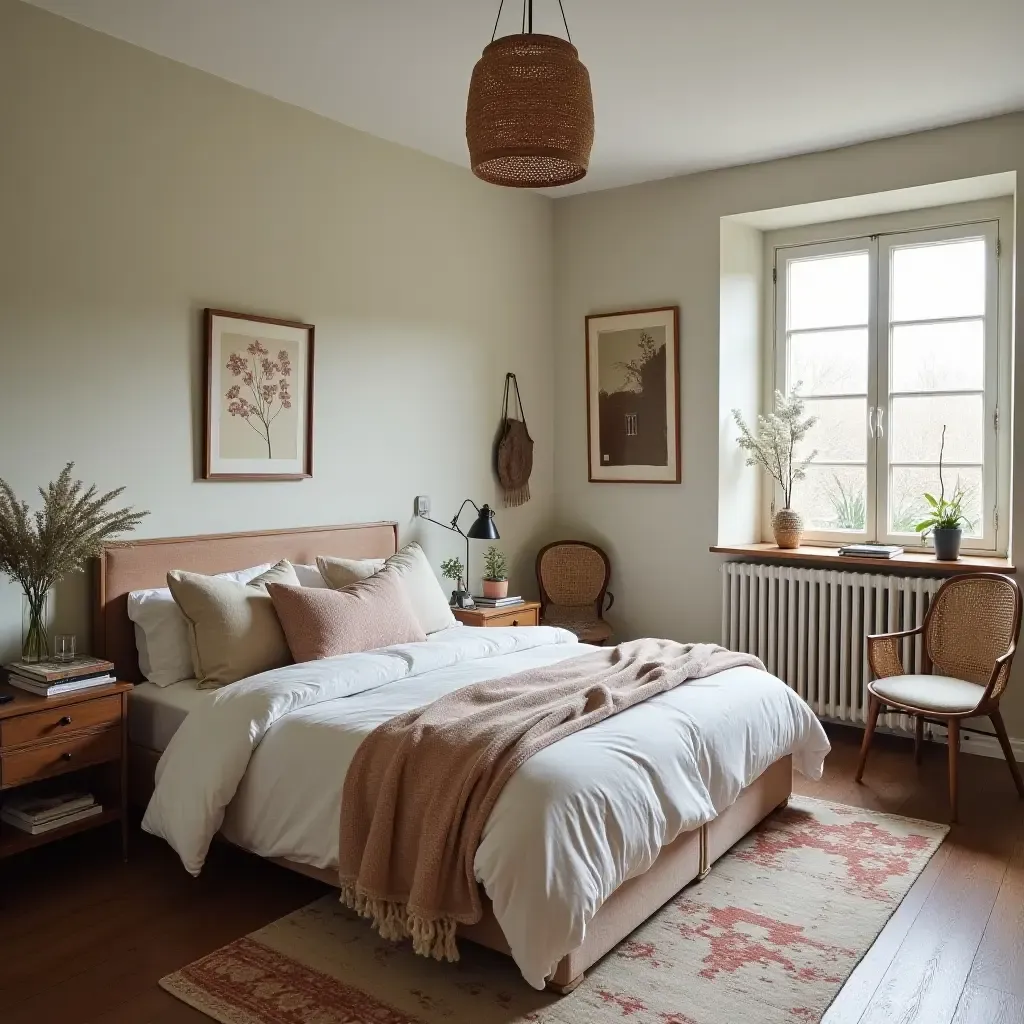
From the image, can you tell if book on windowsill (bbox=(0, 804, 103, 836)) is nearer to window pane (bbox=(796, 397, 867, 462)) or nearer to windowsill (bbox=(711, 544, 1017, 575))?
windowsill (bbox=(711, 544, 1017, 575))

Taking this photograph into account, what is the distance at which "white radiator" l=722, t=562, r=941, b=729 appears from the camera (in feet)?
14.9

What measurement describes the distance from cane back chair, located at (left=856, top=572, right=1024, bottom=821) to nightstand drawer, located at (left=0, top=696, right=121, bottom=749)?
2.92m

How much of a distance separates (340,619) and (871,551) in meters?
2.63

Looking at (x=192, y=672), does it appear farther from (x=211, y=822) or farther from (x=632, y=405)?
(x=632, y=405)

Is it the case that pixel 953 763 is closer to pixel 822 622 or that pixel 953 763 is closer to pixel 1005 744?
pixel 1005 744

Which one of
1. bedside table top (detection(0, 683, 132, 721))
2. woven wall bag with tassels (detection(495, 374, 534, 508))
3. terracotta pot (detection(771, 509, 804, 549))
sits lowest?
bedside table top (detection(0, 683, 132, 721))

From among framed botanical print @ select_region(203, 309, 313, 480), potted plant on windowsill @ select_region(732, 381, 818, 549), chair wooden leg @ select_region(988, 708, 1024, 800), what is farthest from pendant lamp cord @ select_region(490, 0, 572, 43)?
chair wooden leg @ select_region(988, 708, 1024, 800)

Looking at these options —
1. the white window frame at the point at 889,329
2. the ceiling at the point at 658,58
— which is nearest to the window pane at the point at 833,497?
the white window frame at the point at 889,329

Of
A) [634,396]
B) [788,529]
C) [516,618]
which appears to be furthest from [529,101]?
[788,529]

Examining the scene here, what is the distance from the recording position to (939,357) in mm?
4762

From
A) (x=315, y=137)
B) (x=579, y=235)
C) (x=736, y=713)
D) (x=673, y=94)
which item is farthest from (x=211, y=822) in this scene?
(x=579, y=235)

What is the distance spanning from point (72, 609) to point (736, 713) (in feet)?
7.63

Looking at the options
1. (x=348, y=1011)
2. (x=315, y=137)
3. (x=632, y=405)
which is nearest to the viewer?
(x=348, y=1011)

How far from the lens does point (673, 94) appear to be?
3967mm
